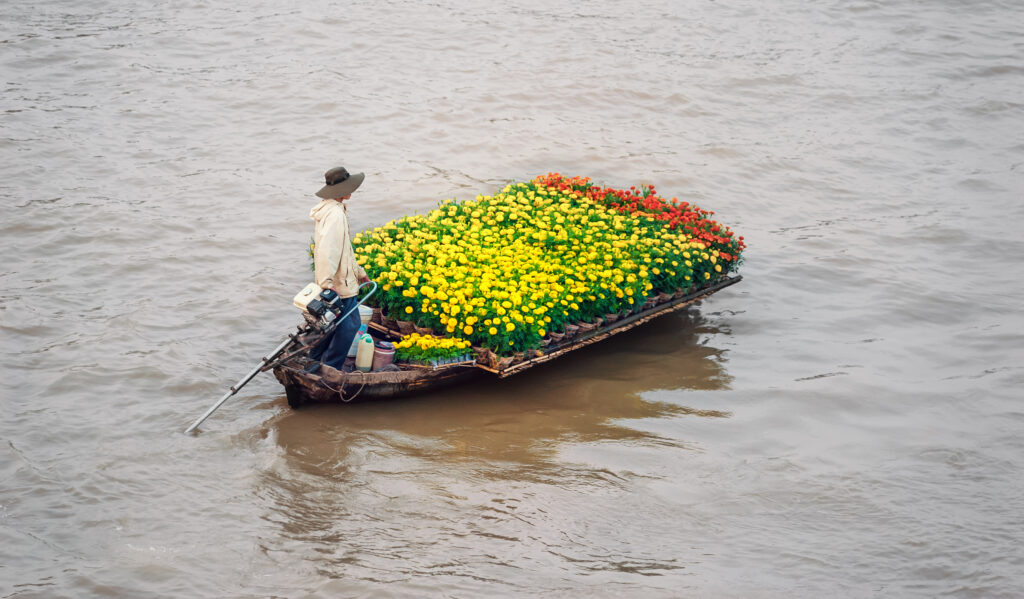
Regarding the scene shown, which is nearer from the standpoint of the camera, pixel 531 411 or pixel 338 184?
pixel 338 184

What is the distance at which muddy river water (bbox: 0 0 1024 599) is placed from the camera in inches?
233

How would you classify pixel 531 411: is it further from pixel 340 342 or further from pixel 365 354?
pixel 340 342

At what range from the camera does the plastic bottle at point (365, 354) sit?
23.0ft

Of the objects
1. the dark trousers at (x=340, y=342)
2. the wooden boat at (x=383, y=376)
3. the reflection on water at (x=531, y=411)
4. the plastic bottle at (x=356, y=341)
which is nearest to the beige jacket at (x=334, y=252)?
the dark trousers at (x=340, y=342)

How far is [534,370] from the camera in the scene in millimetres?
7953

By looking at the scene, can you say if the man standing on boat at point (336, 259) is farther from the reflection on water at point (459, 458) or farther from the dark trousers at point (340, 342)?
the reflection on water at point (459, 458)

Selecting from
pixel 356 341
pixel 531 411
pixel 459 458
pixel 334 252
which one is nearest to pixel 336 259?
pixel 334 252

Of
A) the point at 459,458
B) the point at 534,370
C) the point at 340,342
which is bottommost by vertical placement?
the point at 459,458

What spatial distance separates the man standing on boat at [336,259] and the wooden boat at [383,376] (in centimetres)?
20

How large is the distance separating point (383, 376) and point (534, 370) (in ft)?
5.05

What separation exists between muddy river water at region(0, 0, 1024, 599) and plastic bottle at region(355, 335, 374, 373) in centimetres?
37

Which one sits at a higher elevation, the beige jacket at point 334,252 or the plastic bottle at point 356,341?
the beige jacket at point 334,252

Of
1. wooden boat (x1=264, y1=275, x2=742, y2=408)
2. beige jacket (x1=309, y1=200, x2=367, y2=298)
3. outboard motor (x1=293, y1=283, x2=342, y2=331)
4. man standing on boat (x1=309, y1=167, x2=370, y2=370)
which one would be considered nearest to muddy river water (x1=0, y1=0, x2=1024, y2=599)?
wooden boat (x1=264, y1=275, x2=742, y2=408)

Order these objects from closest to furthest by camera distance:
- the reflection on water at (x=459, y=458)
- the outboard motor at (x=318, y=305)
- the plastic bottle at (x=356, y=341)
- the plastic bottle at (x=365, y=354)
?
the reflection on water at (x=459, y=458) < the outboard motor at (x=318, y=305) < the plastic bottle at (x=365, y=354) < the plastic bottle at (x=356, y=341)
